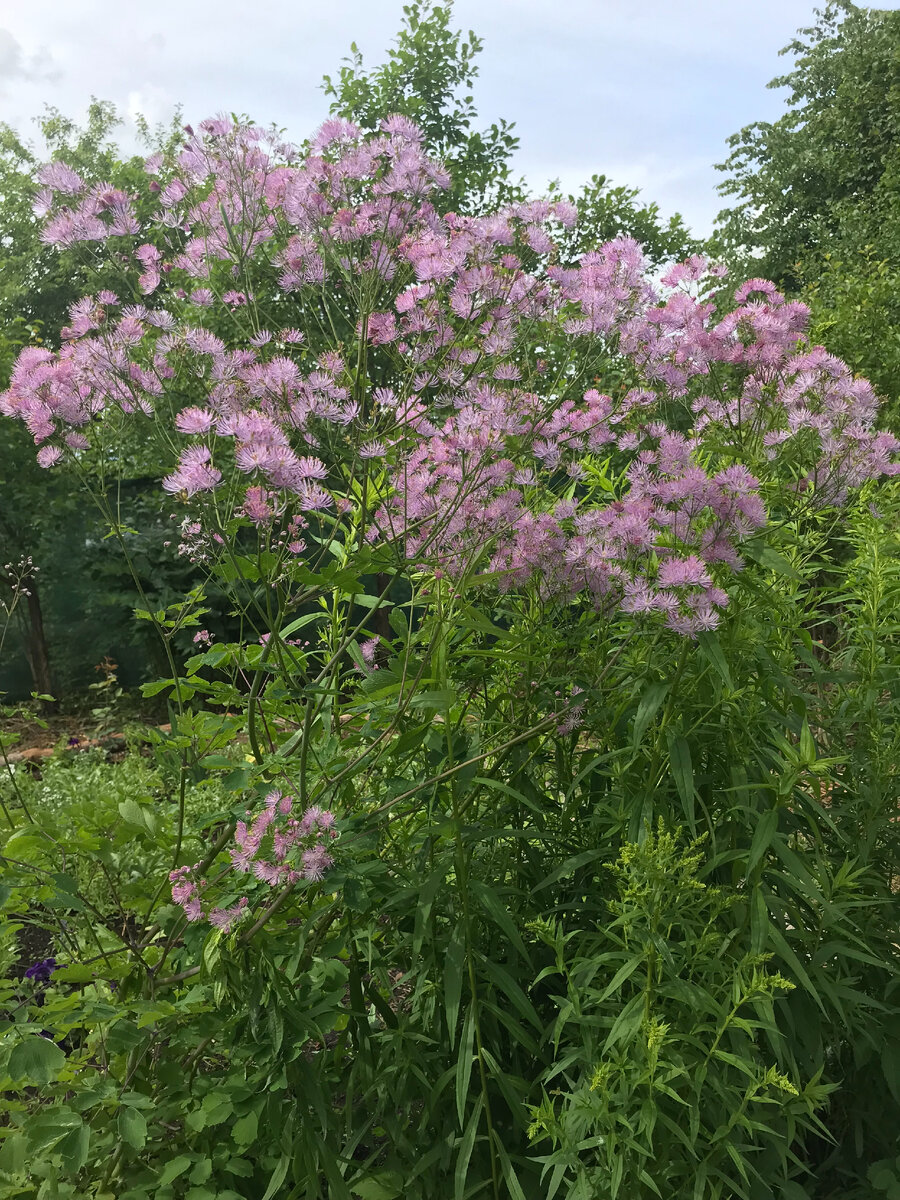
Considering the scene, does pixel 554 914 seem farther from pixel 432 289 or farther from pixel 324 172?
pixel 324 172

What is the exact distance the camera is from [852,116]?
15.9m

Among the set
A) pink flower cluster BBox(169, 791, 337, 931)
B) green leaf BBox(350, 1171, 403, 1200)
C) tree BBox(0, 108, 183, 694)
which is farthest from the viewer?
tree BBox(0, 108, 183, 694)

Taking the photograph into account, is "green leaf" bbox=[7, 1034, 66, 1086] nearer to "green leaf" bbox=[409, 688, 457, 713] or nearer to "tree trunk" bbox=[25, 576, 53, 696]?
"green leaf" bbox=[409, 688, 457, 713]

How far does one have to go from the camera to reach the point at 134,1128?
5.46 feet

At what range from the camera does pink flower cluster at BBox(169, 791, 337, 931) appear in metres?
1.62

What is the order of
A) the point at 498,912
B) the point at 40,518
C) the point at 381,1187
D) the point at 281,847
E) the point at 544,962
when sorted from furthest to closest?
1. the point at 40,518
2. the point at 544,962
3. the point at 381,1187
4. the point at 498,912
5. the point at 281,847

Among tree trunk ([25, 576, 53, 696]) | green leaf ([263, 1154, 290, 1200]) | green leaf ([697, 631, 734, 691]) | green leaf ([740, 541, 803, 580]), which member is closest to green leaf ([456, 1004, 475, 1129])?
green leaf ([263, 1154, 290, 1200])

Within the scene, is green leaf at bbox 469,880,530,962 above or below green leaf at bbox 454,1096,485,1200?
above

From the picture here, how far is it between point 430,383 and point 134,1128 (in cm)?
160

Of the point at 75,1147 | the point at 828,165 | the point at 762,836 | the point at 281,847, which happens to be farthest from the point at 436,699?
the point at 828,165

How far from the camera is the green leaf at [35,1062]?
1.63 metres

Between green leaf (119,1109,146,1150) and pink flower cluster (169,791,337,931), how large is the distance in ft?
1.23

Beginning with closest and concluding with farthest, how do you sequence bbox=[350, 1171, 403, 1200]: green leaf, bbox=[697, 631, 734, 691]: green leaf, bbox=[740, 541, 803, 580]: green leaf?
bbox=[697, 631, 734, 691]: green leaf < bbox=[740, 541, 803, 580]: green leaf < bbox=[350, 1171, 403, 1200]: green leaf

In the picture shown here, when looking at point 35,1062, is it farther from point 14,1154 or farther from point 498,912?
point 498,912
